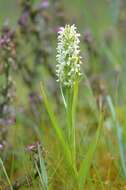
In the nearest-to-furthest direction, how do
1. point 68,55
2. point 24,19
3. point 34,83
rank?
point 68,55 → point 24,19 → point 34,83

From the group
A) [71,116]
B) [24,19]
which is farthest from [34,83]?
[71,116]

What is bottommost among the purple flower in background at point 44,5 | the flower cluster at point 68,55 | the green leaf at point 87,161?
the green leaf at point 87,161

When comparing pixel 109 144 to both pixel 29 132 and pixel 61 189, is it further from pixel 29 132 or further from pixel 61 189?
pixel 29 132

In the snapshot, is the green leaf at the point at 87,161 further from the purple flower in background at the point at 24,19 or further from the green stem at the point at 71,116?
the purple flower in background at the point at 24,19

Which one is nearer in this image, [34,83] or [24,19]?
[24,19]

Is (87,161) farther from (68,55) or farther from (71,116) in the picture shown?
(68,55)

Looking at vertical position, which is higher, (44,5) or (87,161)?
(44,5)

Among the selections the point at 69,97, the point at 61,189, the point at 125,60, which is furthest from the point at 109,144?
the point at 125,60

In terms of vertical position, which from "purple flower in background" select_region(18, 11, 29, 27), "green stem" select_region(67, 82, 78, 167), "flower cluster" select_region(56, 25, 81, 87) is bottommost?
"green stem" select_region(67, 82, 78, 167)

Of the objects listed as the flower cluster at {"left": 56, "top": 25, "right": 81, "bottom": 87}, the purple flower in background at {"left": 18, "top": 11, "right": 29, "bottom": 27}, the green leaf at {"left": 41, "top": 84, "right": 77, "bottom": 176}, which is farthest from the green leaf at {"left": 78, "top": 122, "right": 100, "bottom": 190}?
the purple flower in background at {"left": 18, "top": 11, "right": 29, "bottom": 27}

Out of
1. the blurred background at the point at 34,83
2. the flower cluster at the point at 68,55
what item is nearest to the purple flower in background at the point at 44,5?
the blurred background at the point at 34,83

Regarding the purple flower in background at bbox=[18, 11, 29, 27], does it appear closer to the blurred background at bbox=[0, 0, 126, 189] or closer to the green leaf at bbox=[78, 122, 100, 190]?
the blurred background at bbox=[0, 0, 126, 189]
